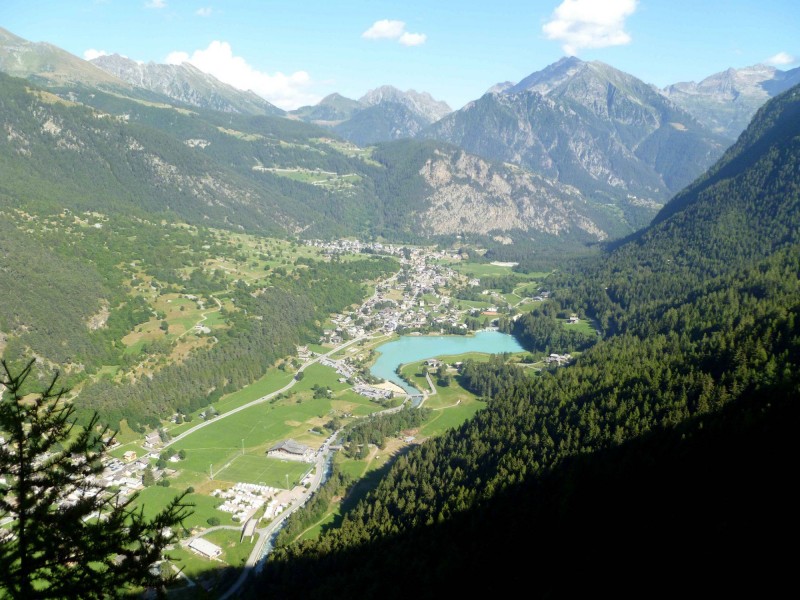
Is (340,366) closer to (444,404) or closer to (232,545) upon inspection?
(444,404)

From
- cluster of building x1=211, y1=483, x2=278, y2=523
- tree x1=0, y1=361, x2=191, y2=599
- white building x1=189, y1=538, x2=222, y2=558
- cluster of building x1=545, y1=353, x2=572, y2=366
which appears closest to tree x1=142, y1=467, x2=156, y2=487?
cluster of building x1=211, y1=483, x2=278, y2=523

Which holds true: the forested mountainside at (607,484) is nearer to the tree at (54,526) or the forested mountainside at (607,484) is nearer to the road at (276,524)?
the road at (276,524)

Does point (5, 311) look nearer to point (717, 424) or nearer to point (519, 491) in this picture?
point (519, 491)

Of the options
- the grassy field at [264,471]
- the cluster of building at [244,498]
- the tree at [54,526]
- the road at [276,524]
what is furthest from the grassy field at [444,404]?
the tree at [54,526]

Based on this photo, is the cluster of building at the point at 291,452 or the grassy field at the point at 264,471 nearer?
the grassy field at the point at 264,471

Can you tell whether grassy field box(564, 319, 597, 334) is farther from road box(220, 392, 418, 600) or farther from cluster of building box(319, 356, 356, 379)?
road box(220, 392, 418, 600)

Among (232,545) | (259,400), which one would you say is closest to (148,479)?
(232,545)
